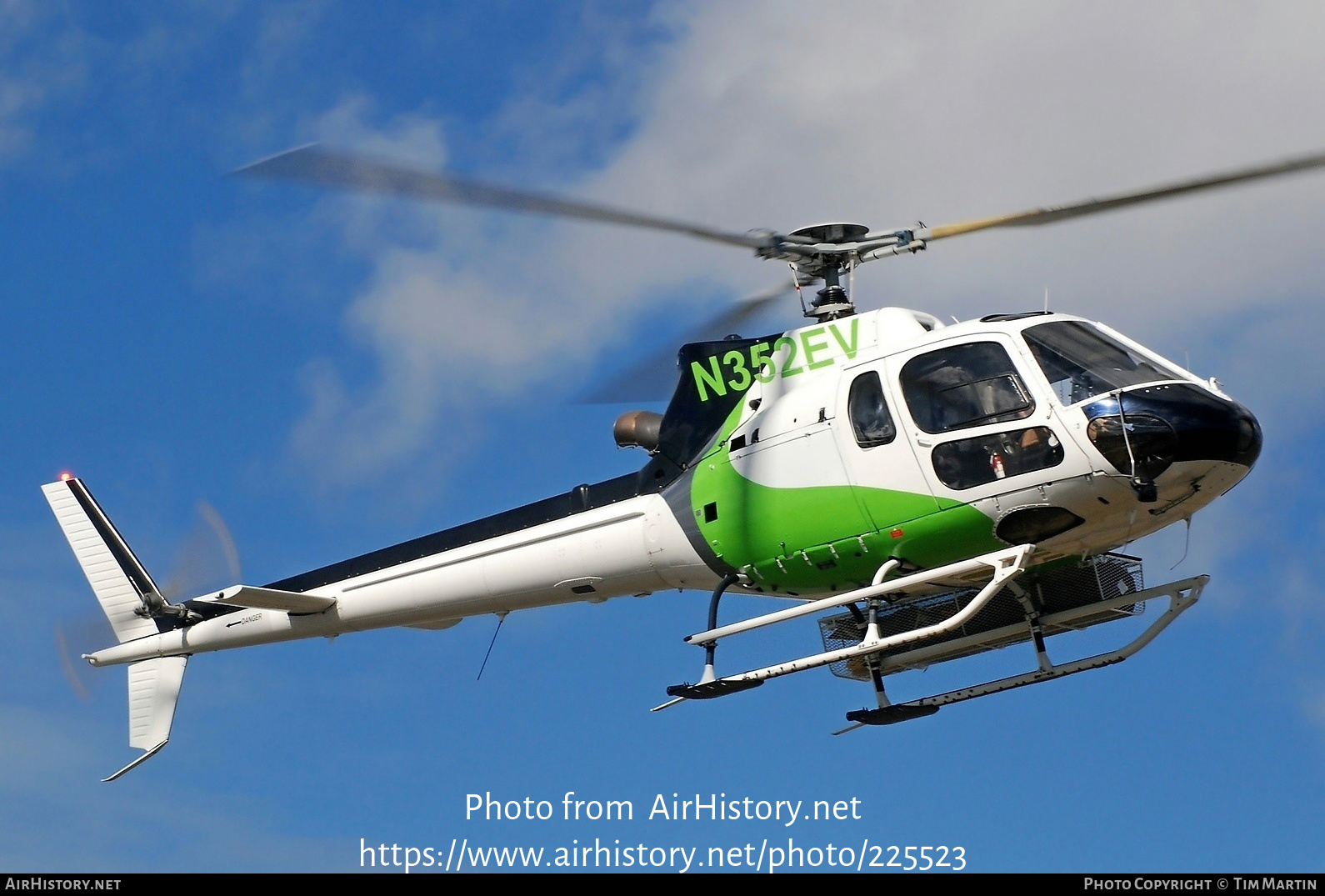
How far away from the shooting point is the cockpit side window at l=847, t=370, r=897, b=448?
14.9 meters

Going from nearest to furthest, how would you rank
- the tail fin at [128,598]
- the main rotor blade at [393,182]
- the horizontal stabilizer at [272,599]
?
the main rotor blade at [393,182], the horizontal stabilizer at [272,599], the tail fin at [128,598]

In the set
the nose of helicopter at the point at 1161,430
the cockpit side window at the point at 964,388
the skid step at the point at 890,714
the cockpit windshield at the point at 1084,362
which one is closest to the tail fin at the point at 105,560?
the skid step at the point at 890,714

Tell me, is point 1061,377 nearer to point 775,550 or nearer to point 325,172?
point 775,550

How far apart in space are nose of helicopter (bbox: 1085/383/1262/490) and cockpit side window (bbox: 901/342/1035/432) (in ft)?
2.27

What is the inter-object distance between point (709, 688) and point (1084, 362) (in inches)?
182

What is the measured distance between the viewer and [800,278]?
647 inches

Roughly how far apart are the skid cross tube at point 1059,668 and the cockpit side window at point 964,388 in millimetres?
2563

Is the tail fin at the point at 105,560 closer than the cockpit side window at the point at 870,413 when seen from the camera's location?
No

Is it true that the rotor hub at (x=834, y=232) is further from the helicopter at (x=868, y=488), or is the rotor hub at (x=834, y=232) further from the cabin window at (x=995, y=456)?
the cabin window at (x=995, y=456)

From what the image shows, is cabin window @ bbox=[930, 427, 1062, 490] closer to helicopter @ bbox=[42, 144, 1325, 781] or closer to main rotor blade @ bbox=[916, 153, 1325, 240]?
helicopter @ bbox=[42, 144, 1325, 781]

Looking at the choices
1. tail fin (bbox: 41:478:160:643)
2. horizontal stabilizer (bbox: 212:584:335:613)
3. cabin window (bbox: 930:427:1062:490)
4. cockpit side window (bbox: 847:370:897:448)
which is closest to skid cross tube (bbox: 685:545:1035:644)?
cabin window (bbox: 930:427:1062:490)

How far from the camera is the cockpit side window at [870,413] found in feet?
48.9

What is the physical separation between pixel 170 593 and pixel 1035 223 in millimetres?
11761
